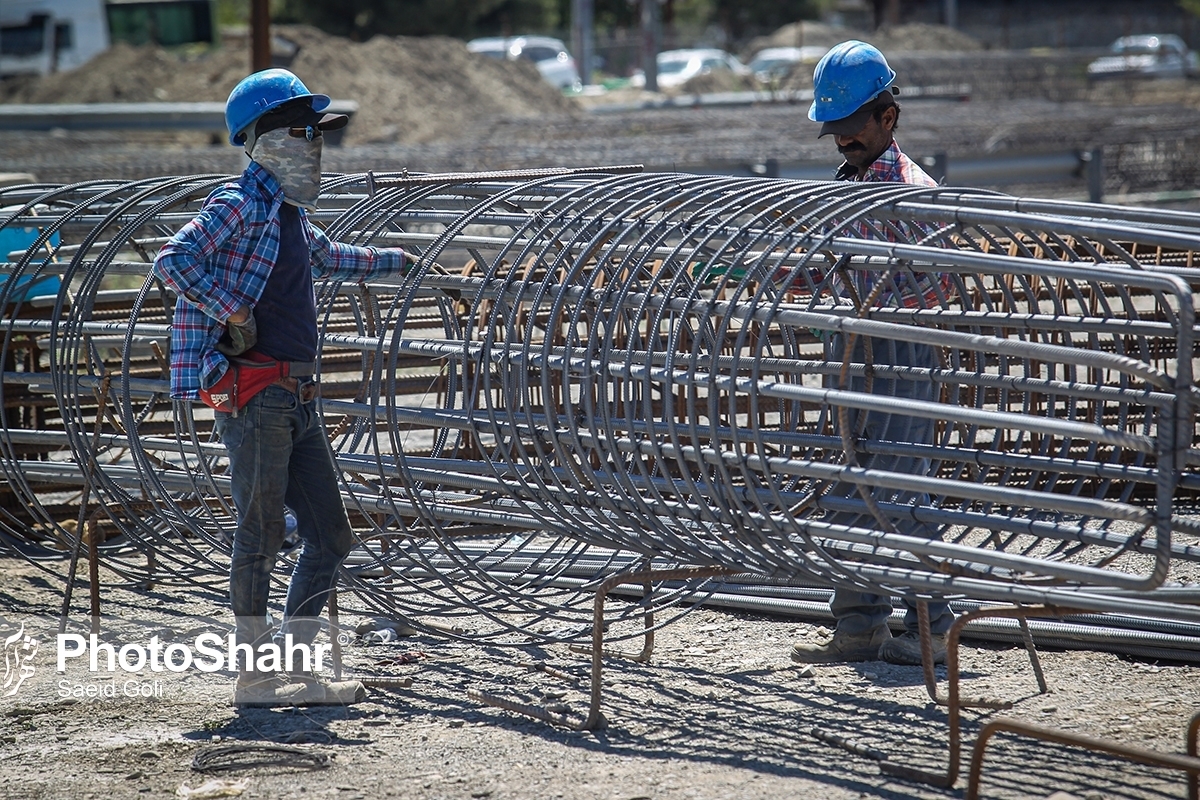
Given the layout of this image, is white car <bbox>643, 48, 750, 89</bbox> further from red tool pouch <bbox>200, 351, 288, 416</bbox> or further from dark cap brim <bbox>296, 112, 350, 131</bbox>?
red tool pouch <bbox>200, 351, 288, 416</bbox>

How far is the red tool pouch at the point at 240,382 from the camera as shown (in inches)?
163

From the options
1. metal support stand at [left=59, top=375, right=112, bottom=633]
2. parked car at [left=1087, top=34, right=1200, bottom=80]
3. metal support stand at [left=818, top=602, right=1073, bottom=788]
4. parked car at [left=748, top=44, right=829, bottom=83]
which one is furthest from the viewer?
parked car at [left=748, top=44, right=829, bottom=83]

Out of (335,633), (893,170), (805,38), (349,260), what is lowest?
(335,633)

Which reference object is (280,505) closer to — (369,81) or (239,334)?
(239,334)

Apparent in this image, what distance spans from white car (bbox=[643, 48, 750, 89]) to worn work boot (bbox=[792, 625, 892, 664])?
35344 millimetres

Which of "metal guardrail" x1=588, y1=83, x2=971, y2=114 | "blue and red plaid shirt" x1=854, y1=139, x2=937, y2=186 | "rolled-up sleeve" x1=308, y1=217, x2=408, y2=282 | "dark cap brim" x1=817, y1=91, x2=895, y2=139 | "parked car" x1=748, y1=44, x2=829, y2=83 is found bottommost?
"rolled-up sleeve" x1=308, y1=217, x2=408, y2=282

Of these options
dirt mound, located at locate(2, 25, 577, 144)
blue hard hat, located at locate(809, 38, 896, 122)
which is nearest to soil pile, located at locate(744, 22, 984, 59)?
dirt mound, located at locate(2, 25, 577, 144)

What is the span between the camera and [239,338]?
4.07 m

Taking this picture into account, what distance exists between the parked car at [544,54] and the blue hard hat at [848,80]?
35645 mm

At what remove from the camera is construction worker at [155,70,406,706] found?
4066 millimetres

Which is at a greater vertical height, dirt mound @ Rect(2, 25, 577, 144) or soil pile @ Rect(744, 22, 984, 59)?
soil pile @ Rect(744, 22, 984, 59)

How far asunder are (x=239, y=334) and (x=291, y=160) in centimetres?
58

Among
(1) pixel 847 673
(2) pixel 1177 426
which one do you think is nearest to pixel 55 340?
(1) pixel 847 673

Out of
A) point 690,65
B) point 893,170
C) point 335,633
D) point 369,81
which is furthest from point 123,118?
point 690,65
